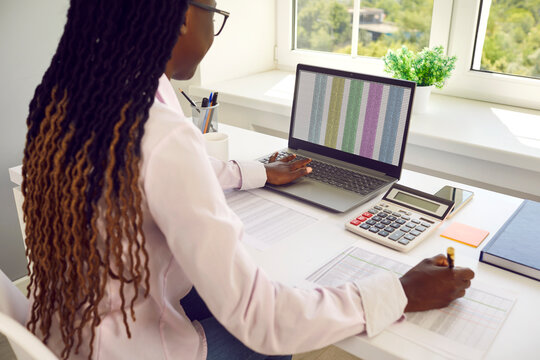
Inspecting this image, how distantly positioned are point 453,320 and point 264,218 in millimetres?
459

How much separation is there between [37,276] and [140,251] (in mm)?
193

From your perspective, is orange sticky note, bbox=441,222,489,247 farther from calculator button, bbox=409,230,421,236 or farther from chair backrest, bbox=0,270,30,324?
chair backrest, bbox=0,270,30,324

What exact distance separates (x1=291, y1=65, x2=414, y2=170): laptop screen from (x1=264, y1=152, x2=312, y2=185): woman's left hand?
0.12m

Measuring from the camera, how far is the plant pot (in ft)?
5.75

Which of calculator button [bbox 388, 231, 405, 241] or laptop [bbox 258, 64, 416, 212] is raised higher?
laptop [bbox 258, 64, 416, 212]

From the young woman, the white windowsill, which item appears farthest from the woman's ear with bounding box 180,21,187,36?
the white windowsill

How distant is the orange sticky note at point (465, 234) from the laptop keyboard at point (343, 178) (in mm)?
212

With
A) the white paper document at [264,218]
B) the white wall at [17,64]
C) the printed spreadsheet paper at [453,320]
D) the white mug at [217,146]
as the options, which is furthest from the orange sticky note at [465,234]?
the white wall at [17,64]

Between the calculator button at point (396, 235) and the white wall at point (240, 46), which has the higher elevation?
the white wall at point (240, 46)

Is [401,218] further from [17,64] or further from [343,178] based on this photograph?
[17,64]

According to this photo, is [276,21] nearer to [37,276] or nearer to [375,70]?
[375,70]

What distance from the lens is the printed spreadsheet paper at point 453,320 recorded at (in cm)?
73

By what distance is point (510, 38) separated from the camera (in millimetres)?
1802

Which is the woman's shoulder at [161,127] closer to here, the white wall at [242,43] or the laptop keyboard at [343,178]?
the laptop keyboard at [343,178]
